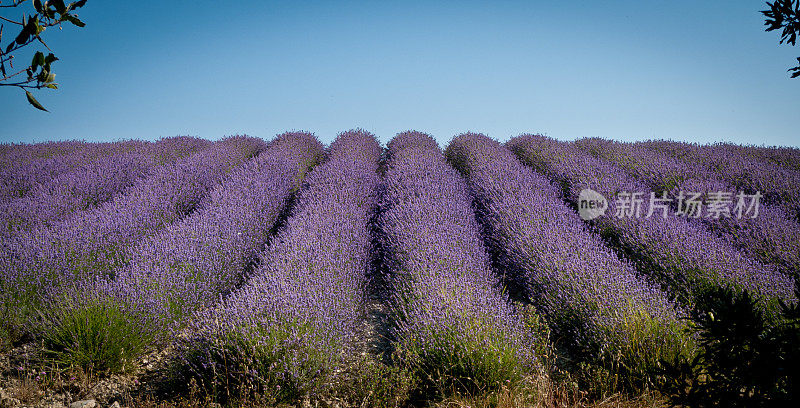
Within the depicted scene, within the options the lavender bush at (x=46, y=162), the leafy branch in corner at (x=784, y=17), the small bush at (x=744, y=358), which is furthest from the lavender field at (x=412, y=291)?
the leafy branch in corner at (x=784, y=17)

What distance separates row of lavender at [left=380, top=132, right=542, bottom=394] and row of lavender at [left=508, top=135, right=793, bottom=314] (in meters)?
1.04

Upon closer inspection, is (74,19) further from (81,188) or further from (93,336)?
(81,188)

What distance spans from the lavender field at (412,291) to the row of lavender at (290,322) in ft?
0.06

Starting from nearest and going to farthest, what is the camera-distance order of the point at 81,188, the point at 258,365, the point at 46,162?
the point at 258,365 → the point at 81,188 → the point at 46,162

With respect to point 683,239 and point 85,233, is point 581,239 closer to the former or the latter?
point 683,239

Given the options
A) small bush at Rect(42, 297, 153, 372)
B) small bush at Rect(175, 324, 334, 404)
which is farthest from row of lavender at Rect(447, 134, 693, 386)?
small bush at Rect(42, 297, 153, 372)

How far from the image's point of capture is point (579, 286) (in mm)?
2635

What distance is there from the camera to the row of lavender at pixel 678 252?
8.77ft

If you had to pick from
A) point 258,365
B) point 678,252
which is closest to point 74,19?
point 258,365

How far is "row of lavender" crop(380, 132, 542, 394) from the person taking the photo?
2.16m

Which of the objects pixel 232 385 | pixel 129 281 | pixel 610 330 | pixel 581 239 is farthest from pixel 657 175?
pixel 129 281

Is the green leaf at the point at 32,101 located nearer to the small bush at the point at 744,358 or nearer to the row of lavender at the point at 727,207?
the small bush at the point at 744,358

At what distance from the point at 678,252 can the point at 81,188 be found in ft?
22.5

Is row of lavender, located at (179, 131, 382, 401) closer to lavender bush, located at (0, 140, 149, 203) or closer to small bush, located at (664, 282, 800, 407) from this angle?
small bush, located at (664, 282, 800, 407)
